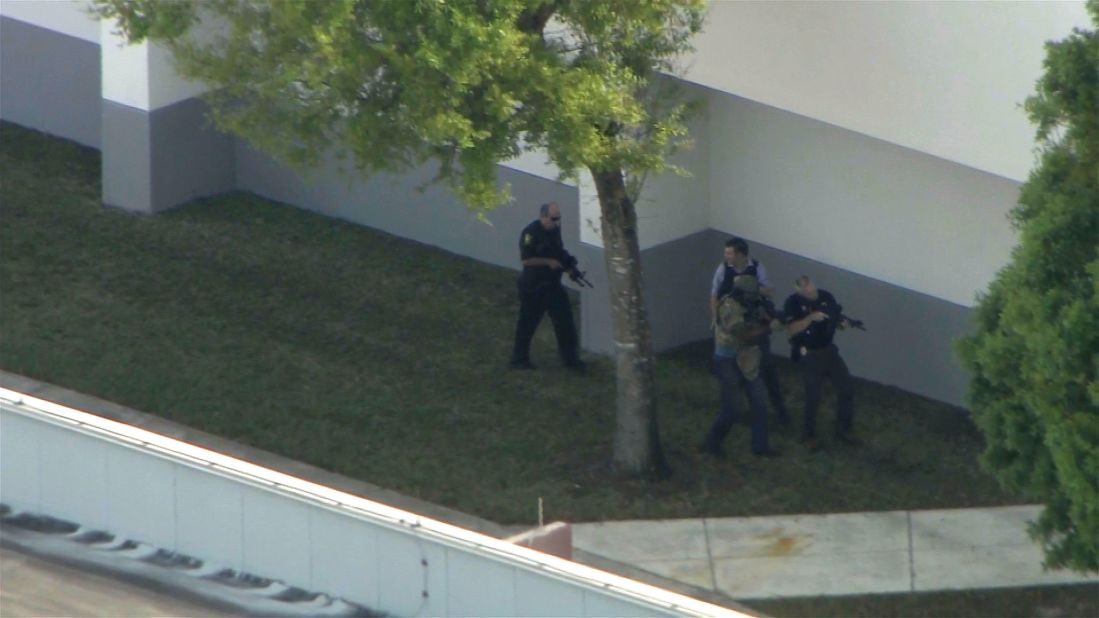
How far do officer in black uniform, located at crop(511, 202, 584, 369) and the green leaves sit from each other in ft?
9.51

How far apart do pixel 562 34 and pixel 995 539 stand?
14.5 ft

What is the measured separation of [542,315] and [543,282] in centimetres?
46

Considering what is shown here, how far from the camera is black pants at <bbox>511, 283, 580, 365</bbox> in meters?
13.0

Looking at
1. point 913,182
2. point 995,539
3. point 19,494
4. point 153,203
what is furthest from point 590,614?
point 153,203

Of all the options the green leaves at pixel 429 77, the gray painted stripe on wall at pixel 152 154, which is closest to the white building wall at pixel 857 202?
the green leaves at pixel 429 77

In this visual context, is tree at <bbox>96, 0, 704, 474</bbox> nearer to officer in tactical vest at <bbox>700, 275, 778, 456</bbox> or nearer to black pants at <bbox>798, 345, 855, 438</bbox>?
officer in tactical vest at <bbox>700, 275, 778, 456</bbox>

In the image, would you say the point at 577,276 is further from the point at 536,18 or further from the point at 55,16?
the point at 55,16

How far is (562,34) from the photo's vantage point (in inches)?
413

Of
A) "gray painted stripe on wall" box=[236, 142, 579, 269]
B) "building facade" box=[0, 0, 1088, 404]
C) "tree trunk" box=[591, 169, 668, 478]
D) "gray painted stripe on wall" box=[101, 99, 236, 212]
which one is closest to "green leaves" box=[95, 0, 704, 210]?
"building facade" box=[0, 0, 1088, 404]

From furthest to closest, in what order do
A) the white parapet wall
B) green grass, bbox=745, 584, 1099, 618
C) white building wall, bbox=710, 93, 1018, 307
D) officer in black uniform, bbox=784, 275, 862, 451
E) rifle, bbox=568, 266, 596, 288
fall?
1. rifle, bbox=568, 266, 596, 288
2. white building wall, bbox=710, 93, 1018, 307
3. officer in black uniform, bbox=784, 275, 862, 451
4. green grass, bbox=745, 584, 1099, 618
5. the white parapet wall

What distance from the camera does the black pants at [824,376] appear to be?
12016 mm

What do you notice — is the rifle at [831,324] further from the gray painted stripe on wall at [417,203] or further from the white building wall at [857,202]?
the gray painted stripe on wall at [417,203]

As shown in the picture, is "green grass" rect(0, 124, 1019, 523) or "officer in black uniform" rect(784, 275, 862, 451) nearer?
"green grass" rect(0, 124, 1019, 523)

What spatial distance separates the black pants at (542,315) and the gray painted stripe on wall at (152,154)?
180 inches
